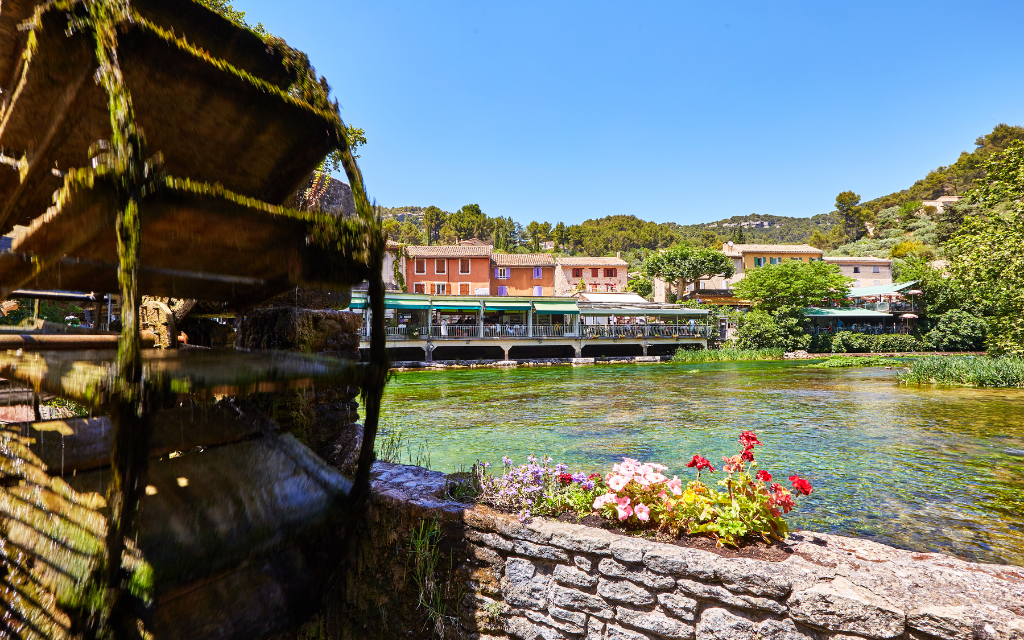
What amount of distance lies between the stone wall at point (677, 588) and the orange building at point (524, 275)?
39.5 m

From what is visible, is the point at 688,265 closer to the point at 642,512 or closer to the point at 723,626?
the point at 642,512

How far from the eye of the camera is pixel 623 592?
2.55 meters

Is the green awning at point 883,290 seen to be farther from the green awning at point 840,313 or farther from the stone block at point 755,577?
the stone block at point 755,577

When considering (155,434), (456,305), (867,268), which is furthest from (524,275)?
(155,434)

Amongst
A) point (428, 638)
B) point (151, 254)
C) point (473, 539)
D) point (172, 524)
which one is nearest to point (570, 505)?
point (473, 539)

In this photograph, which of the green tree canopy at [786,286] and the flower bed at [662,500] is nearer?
the flower bed at [662,500]

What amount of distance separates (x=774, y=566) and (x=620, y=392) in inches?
501

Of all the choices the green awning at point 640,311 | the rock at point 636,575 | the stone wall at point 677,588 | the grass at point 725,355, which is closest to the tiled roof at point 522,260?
the green awning at point 640,311

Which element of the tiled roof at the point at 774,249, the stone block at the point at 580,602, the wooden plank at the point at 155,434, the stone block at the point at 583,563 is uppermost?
the tiled roof at the point at 774,249

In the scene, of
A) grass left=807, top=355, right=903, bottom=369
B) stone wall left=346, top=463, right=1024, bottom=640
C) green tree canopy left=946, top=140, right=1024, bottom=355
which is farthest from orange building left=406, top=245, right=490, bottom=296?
stone wall left=346, top=463, right=1024, bottom=640

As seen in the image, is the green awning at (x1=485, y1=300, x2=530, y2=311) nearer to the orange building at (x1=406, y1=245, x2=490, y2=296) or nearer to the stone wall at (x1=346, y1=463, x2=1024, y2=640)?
the orange building at (x1=406, y1=245, x2=490, y2=296)

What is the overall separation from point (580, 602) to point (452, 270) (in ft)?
122

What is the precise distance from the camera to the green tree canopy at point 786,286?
32.0 m

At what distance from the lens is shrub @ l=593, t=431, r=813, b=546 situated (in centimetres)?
262
